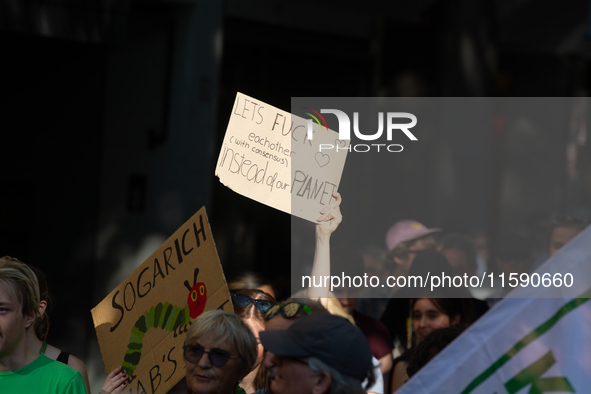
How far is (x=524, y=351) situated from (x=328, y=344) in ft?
2.03

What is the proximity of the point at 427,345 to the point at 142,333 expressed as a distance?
1122 millimetres

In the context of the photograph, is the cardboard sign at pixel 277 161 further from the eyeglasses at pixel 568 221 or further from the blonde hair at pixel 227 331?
the eyeglasses at pixel 568 221

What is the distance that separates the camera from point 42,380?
2441 mm

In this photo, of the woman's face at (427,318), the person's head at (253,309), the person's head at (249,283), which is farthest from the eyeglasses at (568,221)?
the person's head at (253,309)

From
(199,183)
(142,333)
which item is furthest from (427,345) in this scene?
(199,183)

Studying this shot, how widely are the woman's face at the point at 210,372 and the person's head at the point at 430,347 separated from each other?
740mm

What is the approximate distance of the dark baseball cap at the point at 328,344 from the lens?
77.9 inches

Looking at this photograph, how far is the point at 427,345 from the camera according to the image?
2656 millimetres

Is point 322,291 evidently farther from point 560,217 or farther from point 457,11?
point 457,11

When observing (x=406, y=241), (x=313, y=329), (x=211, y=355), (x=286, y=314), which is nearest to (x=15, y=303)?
(x=211, y=355)

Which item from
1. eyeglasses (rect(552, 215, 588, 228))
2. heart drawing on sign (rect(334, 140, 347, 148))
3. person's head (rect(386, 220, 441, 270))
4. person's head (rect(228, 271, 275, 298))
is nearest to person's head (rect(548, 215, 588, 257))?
eyeglasses (rect(552, 215, 588, 228))

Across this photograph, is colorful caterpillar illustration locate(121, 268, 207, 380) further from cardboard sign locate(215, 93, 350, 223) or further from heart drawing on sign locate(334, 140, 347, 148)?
heart drawing on sign locate(334, 140, 347, 148)

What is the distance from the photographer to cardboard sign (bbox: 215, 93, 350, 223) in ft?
10.1

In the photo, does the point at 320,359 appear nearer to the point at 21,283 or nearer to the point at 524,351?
the point at 524,351
